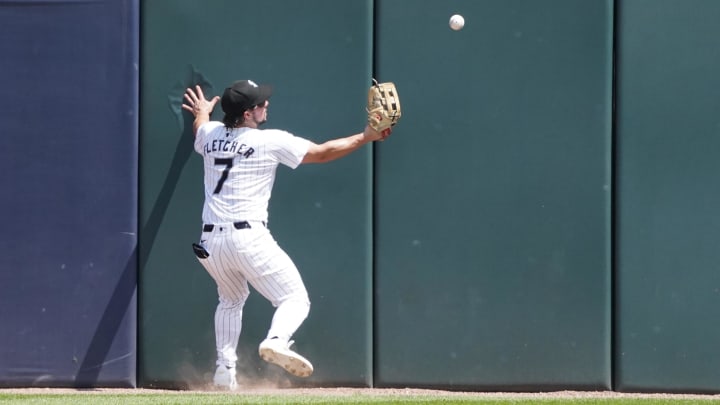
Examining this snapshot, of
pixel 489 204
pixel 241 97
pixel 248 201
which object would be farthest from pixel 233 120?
pixel 489 204

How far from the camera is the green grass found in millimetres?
6043

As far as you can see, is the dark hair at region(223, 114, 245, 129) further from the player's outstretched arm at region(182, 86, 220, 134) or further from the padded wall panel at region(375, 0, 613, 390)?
the padded wall panel at region(375, 0, 613, 390)

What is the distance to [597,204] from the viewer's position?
6.71m

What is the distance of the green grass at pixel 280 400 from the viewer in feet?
19.8

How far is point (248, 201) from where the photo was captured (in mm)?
6258

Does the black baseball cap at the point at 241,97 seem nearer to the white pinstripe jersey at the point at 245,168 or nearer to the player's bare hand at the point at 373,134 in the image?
the white pinstripe jersey at the point at 245,168

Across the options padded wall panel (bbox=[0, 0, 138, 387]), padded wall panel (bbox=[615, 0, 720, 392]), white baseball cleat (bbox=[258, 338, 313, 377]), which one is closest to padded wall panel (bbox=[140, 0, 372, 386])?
padded wall panel (bbox=[0, 0, 138, 387])

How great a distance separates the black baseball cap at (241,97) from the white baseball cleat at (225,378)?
1.37 metres

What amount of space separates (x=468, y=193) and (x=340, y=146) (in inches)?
36.6

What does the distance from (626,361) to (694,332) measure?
40 centimetres

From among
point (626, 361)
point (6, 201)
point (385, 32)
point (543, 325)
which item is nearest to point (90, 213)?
point (6, 201)

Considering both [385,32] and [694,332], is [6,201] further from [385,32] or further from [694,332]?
[694,332]

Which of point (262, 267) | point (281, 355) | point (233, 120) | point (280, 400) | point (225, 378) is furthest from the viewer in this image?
point (225, 378)

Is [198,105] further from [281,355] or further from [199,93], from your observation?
[281,355]
